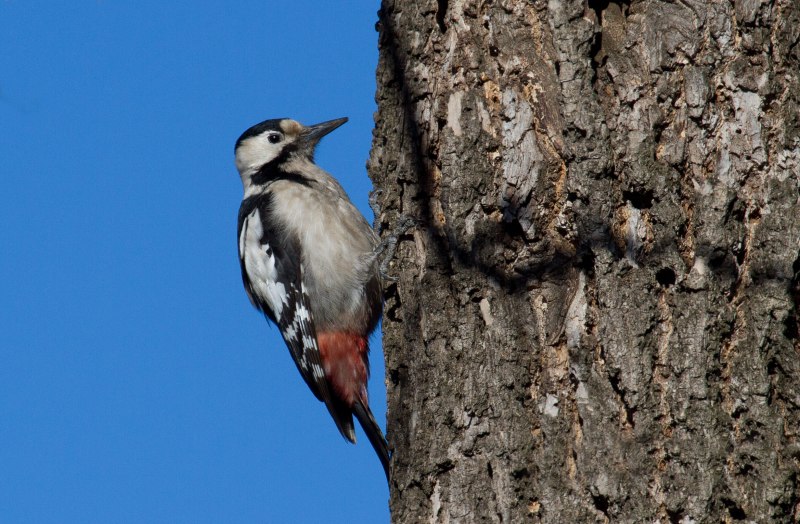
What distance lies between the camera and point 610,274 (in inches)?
97.0

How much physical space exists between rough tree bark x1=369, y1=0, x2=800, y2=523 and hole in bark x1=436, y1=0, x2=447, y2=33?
3.8 inches

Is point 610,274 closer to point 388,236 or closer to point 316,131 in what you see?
point 388,236

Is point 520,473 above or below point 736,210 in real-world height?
below

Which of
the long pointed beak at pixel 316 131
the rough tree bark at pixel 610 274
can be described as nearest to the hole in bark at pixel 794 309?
the rough tree bark at pixel 610 274

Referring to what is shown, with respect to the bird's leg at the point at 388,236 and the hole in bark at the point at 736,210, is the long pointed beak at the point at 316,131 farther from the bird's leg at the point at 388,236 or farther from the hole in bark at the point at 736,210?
the hole in bark at the point at 736,210

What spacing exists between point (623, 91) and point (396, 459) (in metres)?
1.34

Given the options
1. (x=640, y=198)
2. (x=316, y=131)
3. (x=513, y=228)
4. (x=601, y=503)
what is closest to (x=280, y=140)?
(x=316, y=131)

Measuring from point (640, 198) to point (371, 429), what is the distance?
2.41 m

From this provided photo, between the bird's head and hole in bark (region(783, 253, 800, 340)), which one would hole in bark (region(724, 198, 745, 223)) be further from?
the bird's head

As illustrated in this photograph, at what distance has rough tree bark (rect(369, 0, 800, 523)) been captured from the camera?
2.31 metres

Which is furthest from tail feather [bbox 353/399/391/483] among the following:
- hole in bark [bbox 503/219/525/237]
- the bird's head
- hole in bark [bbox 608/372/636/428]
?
hole in bark [bbox 608/372/636/428]

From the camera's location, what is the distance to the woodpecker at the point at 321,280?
4.68 metres

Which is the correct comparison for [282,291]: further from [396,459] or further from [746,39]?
[746,39]

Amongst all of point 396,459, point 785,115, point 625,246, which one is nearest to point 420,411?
point 396,459
